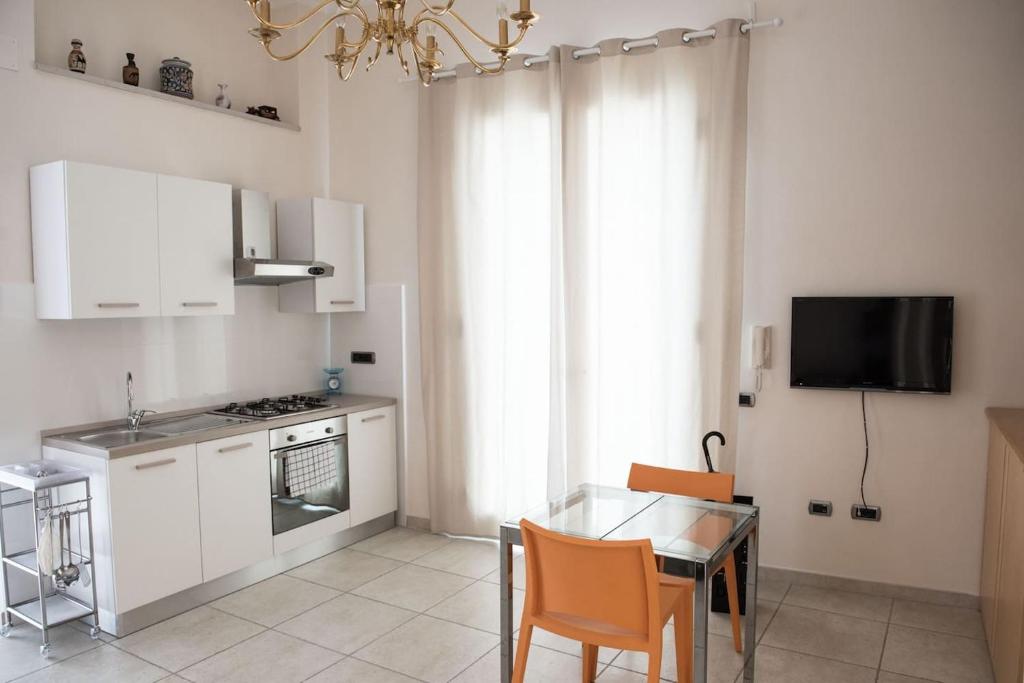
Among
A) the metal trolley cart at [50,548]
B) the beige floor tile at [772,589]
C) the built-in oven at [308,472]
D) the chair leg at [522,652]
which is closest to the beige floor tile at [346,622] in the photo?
the built-in oven at [308,472]

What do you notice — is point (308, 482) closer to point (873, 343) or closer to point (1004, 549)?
point (873, 343)

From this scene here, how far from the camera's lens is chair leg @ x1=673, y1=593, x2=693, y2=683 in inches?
105

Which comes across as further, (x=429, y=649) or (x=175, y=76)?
(x=175, y=76)

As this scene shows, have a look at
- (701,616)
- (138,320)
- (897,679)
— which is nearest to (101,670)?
(138,320)

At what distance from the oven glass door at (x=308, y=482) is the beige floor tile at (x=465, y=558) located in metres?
0.65

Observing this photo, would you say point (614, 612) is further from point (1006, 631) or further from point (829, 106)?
point (829, 106)

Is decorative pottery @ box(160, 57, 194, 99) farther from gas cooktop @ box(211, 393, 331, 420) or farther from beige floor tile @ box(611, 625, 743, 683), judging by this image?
beige floor tile @ box(611, 625, 743, 683)

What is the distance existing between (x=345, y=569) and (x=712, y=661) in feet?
7.07

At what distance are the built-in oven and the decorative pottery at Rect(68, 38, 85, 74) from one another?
2.12 metres

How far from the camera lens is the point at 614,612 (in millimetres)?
2346

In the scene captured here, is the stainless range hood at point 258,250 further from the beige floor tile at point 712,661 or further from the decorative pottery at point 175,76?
the beige floor tile at point 712,661

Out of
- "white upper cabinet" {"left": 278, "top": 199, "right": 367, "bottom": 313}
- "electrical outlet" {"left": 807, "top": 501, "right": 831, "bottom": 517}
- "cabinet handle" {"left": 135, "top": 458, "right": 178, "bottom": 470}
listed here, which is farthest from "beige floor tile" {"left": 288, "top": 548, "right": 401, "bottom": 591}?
"electrical outlet" {"left": 807, "top": 501, "right": 831, "bottom": 517}

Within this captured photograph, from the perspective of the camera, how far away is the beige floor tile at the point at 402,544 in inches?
180

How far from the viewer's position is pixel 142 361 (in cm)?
409
